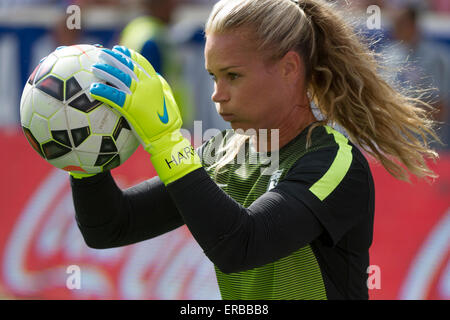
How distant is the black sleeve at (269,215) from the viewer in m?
2.23

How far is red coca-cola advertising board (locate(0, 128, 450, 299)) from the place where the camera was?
518 centimetres

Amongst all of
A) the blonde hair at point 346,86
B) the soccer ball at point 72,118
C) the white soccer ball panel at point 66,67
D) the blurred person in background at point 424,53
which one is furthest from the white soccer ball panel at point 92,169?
the blurred person in background at point 424,53

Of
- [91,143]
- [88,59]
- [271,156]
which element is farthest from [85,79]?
[271,156]

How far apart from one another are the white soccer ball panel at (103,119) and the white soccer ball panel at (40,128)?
0.17 m

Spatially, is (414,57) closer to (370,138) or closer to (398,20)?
(398,20)

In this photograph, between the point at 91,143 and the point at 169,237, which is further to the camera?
the point at 169,237

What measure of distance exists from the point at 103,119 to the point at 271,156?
2.23 feet

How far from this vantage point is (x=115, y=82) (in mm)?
2318

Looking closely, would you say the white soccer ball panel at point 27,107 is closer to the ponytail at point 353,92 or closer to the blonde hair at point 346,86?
the blonde hair at point 346,86

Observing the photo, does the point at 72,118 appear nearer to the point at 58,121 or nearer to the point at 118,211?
the point at 58,121

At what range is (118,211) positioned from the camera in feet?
9.19

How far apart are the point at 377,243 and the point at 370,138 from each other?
2.59 m

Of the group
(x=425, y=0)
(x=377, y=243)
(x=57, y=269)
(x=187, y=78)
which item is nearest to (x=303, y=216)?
(x=377, y=243)

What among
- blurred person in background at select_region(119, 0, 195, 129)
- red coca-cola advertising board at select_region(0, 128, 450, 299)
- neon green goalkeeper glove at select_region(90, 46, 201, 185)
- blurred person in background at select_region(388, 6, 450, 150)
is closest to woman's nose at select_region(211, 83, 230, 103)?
neon green goalkeeper glove at select_region(90, 46, 201, 185)
